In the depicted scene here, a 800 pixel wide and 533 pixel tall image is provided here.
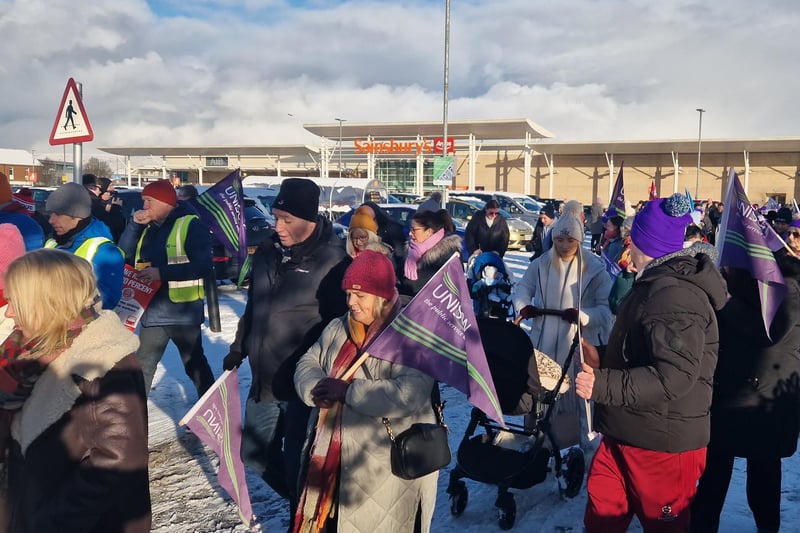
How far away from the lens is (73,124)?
5.99m

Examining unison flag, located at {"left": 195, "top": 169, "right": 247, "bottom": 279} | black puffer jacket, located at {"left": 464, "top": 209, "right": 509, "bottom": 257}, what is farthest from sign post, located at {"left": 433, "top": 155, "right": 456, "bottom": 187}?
unison flag, located at {"left": 195, "top": 169, "right": 247, "bottom": 279}

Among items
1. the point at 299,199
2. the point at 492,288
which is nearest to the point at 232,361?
the point at 299,199

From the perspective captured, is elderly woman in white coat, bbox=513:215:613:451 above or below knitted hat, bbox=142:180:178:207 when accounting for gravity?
below

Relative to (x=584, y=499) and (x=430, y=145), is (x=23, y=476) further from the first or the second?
(x=430, y=145)

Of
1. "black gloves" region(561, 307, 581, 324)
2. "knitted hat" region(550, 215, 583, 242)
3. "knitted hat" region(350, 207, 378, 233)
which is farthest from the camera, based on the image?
"knitted hat" region(350, 207, 378, 233)

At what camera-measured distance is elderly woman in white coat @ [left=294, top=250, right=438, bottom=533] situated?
2.77 metres

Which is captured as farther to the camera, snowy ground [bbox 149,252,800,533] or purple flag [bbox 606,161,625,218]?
purple flag [bbox 606,161,625,218]

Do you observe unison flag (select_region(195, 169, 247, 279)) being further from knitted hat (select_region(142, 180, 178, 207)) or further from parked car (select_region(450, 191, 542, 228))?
parked car (select_region(450, 191, 542, 228))

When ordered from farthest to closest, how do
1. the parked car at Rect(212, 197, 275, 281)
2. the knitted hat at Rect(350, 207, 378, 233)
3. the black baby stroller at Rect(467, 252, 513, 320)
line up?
the parked car at Rect(212, 197, 275, 281), the black baby stroller at Rect(467, 252, 513, 320), the knitted hat at Rect(350, 207, 378, 233)

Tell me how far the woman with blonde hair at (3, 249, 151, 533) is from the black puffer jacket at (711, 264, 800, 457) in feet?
9.23

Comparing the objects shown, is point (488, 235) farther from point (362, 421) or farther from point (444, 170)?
point (362, 421)

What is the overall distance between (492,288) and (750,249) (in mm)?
3280

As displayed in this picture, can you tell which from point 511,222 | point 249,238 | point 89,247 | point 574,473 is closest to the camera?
point 89,247

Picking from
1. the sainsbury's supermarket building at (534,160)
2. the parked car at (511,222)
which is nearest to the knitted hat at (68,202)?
the parked car at (511,222)
